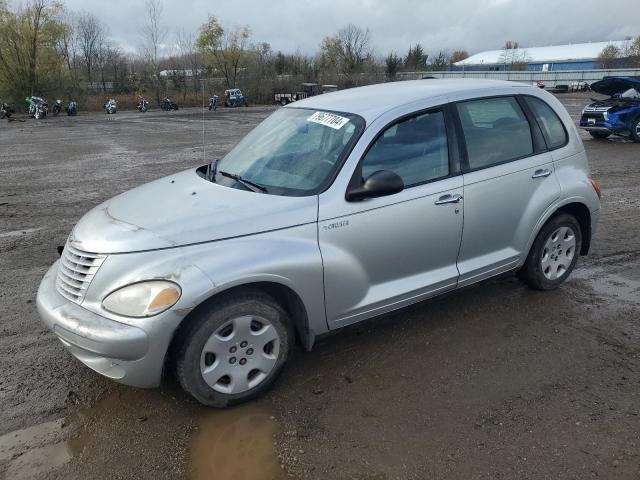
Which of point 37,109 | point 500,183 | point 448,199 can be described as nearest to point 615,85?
point 500,183

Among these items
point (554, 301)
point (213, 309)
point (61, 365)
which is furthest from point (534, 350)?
point (61, 365)

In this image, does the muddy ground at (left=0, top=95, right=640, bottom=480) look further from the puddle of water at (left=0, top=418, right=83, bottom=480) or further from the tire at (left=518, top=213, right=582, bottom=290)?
the tire at (left=518, top=213, right=582, bottom=290)

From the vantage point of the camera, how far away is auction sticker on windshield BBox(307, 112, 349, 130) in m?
3.67

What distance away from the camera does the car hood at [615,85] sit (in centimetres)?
1423

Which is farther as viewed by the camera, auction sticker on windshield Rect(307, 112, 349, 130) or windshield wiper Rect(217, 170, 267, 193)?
auction sticker on windshield Rect(307, 112, 349, 130)

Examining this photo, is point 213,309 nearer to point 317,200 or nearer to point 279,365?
point 279,365

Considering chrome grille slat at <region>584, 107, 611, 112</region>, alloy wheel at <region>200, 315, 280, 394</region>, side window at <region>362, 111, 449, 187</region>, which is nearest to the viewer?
alloy wheel at <region>200, 315, 280, 394</region>

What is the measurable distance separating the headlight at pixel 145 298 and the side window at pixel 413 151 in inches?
58.2

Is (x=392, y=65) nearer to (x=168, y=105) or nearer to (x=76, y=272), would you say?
(x=168, y=105)

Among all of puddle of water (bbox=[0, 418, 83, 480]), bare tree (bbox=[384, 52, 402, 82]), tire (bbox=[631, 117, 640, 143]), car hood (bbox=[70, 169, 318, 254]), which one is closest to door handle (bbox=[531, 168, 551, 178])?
car hood (bbox=[70, 169, 318, 254])

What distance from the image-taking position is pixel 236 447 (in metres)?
2.83

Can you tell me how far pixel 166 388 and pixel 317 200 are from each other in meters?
1.60

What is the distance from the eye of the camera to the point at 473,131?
3.98 m

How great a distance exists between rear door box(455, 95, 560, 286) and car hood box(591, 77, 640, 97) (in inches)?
487
